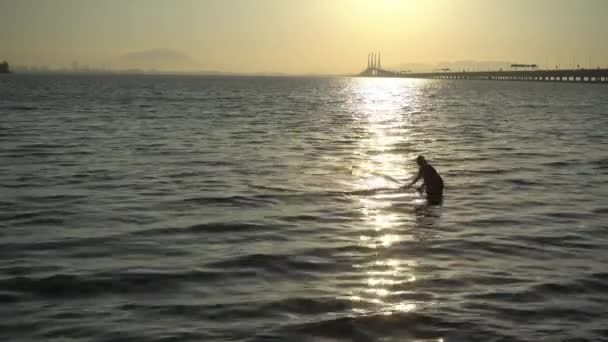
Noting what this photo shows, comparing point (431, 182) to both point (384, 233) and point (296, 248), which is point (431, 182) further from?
point (296, 248)

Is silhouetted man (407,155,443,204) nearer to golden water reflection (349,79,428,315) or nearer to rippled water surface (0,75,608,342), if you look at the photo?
rippled water surface (0,75,608,342)

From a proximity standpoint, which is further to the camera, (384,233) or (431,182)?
(431,182)

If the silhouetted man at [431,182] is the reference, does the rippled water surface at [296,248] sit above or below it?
below

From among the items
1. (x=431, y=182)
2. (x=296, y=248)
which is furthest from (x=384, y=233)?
(x=431, y=182)

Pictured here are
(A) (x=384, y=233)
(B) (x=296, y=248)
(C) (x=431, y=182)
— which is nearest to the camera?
(B) (x=296, y=248)

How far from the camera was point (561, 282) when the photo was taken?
33.6 ft

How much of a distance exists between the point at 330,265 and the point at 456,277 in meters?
1.98

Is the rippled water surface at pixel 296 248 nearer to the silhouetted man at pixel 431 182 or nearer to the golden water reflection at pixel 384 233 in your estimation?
the golden water reflection at pixel 384 233

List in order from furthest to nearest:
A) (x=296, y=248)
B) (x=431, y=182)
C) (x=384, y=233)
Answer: (x=431, y=182) → (x=384, y=233) → (x=296, y=248)

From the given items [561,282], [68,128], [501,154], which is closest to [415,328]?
[561,282]

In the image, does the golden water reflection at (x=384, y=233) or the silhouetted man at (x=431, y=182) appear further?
the silhouetted man at (x=431, y=182)

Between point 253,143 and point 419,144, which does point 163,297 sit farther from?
point 419,144

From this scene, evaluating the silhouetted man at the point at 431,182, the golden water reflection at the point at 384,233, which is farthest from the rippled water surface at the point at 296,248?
the silhouetted man at the point at 431,182

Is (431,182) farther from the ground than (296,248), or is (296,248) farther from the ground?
(431,182)
